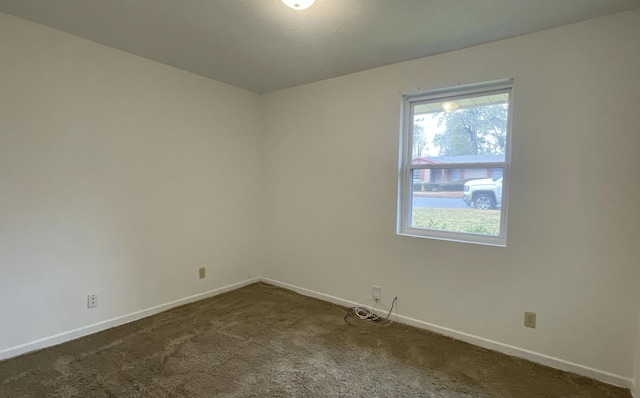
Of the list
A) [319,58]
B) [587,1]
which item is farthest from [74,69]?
[587,1]

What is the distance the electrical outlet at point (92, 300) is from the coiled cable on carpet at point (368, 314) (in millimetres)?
2107

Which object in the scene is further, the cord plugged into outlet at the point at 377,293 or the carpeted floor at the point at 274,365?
the cord plugged into outlet at the point at 377,293

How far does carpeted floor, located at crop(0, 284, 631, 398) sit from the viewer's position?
1.91 meters

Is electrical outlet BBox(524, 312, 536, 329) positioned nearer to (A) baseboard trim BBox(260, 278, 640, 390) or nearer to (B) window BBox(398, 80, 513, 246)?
(A) baseboard trim BBox(260, 278, 640, 390)

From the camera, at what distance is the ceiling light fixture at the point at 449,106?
264cm

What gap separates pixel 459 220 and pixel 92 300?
3.09 meters

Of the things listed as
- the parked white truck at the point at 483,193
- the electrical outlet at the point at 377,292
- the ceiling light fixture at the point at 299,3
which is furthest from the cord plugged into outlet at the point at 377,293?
the ceiling light fixture at the point at 299,3

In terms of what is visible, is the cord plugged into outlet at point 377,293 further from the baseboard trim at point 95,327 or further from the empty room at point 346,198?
the baseboard trim at point 95,327

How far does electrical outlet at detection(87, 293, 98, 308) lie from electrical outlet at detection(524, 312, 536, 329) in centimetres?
334

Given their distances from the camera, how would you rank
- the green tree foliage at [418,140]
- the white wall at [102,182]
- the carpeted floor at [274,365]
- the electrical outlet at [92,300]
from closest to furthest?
the carpeted floor at [274,365] → the white wall at [102,182] → the electrical outlet at [92,300] → the green tree foliage at [418,140]

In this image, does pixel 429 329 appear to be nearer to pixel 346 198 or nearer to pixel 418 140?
pixel 346 198

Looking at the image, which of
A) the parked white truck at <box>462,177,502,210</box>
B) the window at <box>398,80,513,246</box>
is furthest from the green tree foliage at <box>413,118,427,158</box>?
the parked white truck at <box>462,177,502,210</box>

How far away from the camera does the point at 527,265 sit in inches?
89.9

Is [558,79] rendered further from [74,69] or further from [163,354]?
[74,69]
